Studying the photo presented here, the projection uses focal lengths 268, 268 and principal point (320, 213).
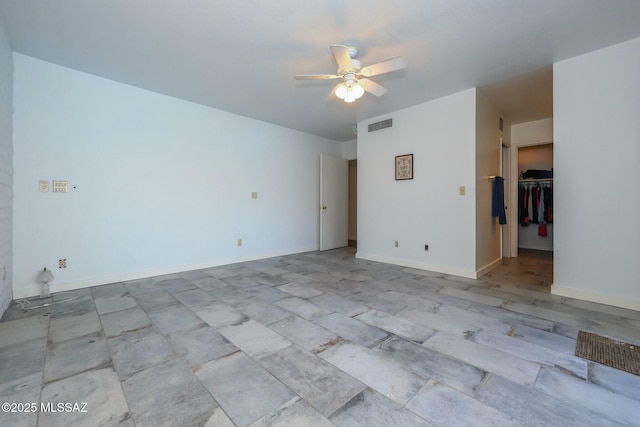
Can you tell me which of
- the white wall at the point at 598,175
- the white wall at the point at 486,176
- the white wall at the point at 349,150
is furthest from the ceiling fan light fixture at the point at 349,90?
the white wall at the point at 349,150

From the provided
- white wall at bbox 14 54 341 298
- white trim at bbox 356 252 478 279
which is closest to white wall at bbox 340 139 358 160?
white wall at bbox 14 54 341 298

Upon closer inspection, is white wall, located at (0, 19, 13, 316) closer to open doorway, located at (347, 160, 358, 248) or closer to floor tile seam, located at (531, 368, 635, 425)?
floor tile seam, located at (531, 368, 635, 425)

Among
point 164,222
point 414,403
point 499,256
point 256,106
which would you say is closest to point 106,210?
point 164,222

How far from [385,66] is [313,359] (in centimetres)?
257

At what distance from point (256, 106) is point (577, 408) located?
465 cm

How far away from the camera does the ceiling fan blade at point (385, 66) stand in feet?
8.08

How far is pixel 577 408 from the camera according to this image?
4.49ft

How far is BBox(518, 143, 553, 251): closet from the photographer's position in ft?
18.8

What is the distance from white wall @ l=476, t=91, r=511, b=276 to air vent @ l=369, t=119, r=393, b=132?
1.35m

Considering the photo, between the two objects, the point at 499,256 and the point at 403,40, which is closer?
the point at 403,40

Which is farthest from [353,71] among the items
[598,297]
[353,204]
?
[353,204]

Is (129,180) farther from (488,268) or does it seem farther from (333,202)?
(488,268)

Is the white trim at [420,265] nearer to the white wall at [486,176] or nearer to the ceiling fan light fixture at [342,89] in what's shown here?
the white wall at [486,176]

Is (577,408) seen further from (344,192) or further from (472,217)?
(344,192)
